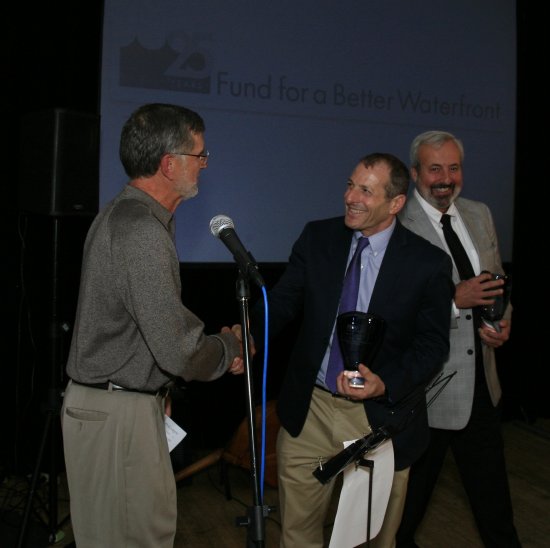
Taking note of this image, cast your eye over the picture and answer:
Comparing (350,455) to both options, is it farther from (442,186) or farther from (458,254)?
(442,186)

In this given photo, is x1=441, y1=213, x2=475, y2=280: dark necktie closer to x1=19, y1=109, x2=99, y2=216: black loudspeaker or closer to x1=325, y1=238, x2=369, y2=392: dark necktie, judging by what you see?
x1=325, y1=238, x2=369, y2=392: dark necktie

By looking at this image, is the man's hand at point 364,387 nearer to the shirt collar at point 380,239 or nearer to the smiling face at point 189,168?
the shirt collar at point 380,239

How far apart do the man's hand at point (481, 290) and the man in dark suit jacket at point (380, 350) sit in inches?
11.0

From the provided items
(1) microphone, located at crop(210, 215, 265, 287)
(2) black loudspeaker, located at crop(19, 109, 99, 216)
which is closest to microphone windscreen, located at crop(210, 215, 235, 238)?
(1) microphone, located at crop(210, 215, 265, 287)

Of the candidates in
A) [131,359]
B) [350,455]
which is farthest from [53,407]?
[350,455]

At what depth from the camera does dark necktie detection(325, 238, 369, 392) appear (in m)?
2.40

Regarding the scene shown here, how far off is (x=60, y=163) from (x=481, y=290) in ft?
6.19

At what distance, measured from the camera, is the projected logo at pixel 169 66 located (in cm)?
423

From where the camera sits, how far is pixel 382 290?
2402mm

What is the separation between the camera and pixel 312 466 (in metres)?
2.46

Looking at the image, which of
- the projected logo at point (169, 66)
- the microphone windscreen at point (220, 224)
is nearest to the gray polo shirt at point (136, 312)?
the microphone windscreen at point (220, 224)

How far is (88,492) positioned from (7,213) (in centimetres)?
229

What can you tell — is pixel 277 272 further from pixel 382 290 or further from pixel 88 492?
pixel 88 492

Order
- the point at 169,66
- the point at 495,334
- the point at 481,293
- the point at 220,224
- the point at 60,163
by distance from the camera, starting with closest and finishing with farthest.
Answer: the point at 220,224
the point at 481,293
the point at 495,334
the point at 60,163
the point at 169,66
